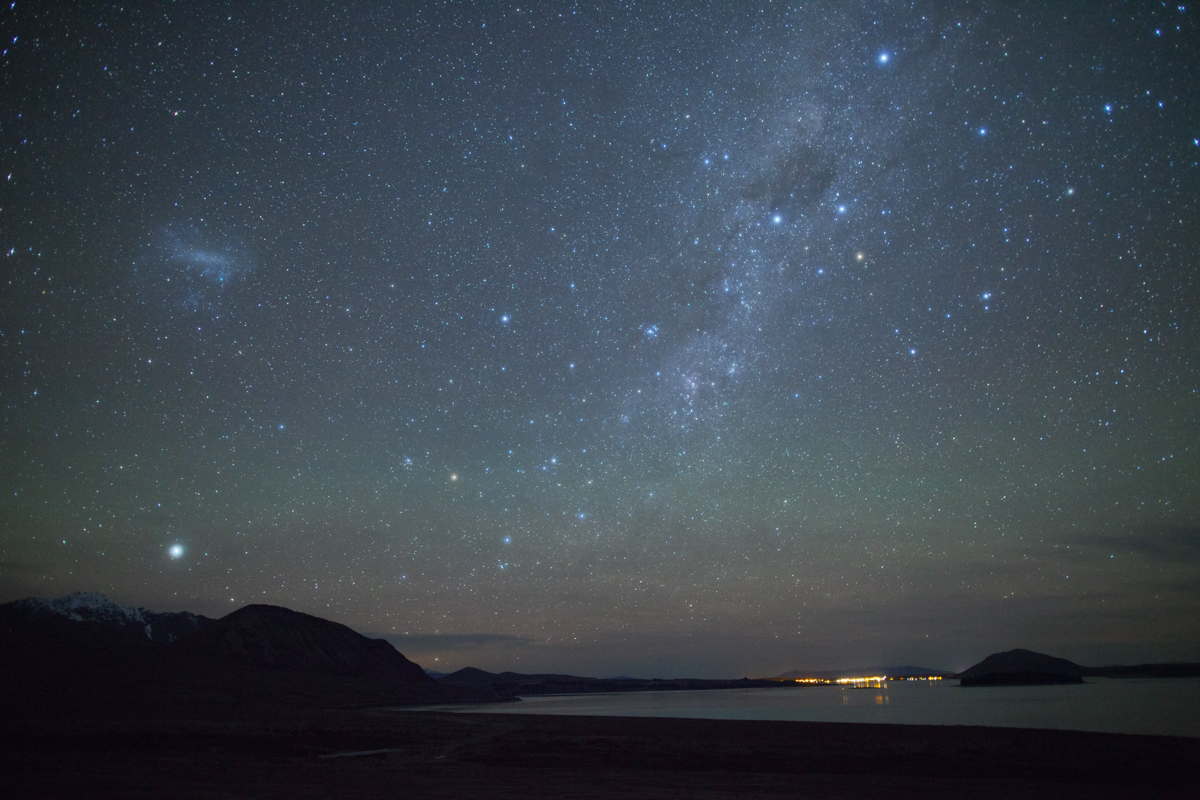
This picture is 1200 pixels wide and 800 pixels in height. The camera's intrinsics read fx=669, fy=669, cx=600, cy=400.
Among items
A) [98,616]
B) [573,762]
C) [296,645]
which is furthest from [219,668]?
[98,616]

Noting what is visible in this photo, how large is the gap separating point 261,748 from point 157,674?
43912 mm

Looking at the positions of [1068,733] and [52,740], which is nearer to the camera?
[52,740]

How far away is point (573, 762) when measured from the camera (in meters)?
20.6

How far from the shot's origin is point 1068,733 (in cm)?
2839

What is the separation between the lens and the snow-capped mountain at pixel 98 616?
6339 inches

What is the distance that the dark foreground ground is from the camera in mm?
15195

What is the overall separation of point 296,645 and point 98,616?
370ft

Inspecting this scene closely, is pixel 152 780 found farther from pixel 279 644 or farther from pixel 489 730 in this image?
pixel 279 644

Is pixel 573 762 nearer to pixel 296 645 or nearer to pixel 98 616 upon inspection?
pixel 296 645

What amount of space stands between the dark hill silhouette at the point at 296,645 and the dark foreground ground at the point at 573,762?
7684 centimetres

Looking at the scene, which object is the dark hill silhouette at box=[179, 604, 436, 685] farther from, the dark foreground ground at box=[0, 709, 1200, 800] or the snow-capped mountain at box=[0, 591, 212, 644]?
the dark foreground ground at box=[0, 709, 1200, 800]

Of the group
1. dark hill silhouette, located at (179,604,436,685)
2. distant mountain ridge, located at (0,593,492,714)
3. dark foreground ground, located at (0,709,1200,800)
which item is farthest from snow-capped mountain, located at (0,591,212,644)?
dark foreground ground, located at (0,709,1200,800)

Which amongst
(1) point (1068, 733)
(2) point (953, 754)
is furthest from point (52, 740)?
(1) point (1068, 733)

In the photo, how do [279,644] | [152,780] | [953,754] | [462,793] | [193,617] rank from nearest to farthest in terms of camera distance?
[462,793] < [152,780] < [953,754] < [279,644] < [193,617]
